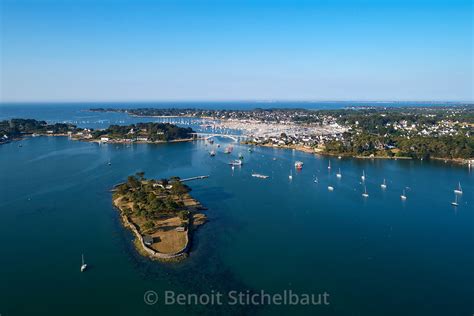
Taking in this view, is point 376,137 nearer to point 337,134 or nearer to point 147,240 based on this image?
point 337,134

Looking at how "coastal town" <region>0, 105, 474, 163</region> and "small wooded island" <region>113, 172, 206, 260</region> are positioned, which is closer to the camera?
"small wooded island" <region>113, 172, 206, 260</region>

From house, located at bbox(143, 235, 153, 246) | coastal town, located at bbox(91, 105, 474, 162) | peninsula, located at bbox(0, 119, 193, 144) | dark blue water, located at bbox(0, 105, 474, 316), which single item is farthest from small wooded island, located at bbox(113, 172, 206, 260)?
peninsula, located at bbox(0, 119, 193, 144)

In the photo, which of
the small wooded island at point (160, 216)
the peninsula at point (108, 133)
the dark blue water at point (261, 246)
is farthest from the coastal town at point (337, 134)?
the small wooded island at point (160, 216)

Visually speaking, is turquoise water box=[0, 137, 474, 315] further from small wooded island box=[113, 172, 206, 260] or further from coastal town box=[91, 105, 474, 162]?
coastal town box=[91, 105, 474, 162]

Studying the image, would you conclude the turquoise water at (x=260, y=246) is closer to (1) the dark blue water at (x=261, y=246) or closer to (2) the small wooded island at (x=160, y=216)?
(1) the dark blue water at (x=261, y=246)

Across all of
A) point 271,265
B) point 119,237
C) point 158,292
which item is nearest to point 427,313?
point 271,265

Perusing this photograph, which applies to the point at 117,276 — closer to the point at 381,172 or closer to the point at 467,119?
the point at 381,172

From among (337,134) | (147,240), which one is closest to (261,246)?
(147,240)
